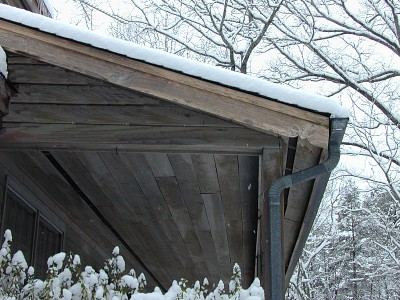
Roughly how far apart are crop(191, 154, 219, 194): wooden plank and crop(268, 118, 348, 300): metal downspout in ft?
2.46

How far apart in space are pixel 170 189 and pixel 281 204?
146 centimetres

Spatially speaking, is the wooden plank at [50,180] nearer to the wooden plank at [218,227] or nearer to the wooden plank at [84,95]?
the wooden plank at [84,95]

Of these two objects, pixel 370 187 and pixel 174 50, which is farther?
pixel 174 50

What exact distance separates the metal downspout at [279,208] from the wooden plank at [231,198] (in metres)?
0.64

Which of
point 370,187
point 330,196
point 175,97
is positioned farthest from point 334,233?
point 175,97

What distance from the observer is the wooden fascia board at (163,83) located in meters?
3.62

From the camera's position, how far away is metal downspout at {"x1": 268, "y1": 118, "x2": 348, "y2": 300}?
369 centimetres

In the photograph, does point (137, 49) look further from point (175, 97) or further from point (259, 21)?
point (259, 21)

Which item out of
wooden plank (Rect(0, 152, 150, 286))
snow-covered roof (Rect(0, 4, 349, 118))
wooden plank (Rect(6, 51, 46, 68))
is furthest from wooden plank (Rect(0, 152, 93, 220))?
snow-covered roof (Rect(0, 4, 349, 118))

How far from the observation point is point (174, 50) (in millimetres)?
18844

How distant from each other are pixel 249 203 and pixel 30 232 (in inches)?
78.1

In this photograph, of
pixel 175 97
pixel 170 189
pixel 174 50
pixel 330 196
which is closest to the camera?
pixel 175 97

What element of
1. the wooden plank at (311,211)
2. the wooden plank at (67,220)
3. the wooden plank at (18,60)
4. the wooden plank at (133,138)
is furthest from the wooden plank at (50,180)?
the wooden plank at (311,211)

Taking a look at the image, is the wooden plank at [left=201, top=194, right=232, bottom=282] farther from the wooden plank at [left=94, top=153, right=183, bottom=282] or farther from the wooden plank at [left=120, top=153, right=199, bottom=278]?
the wooden plank at [left=94, top=153, right=183, bottom=282]
